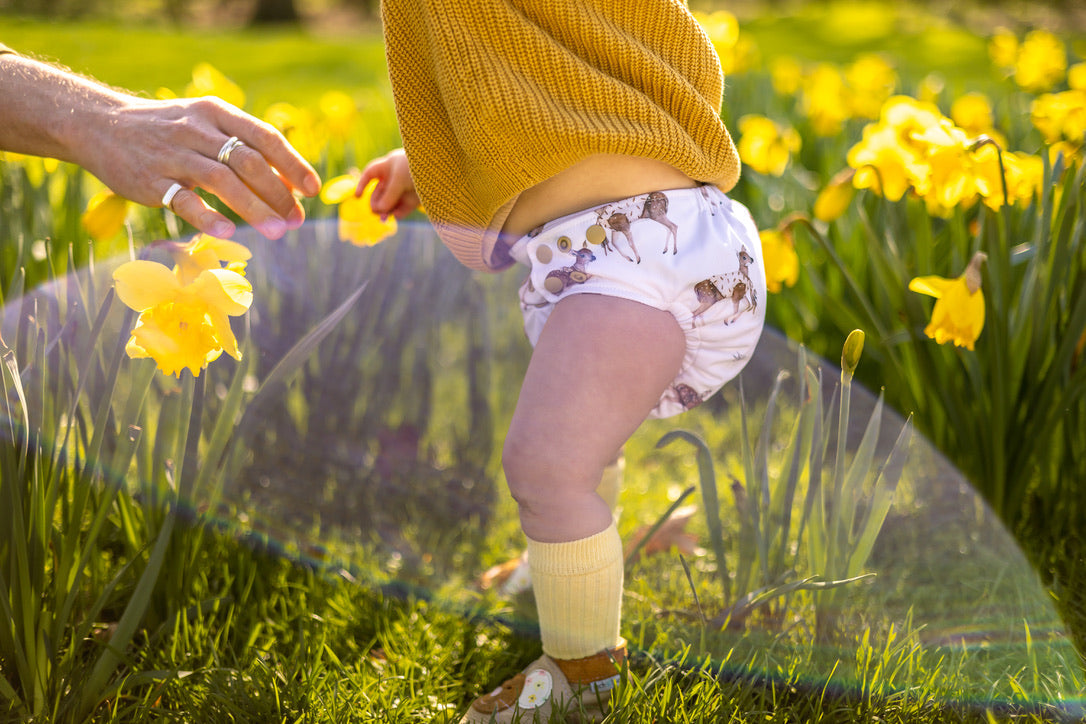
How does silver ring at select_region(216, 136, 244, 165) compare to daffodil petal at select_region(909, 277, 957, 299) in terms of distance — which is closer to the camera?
silver ring at select_region(216, 136, 244, 165)

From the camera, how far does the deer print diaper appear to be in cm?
122

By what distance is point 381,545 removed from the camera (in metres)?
1.86

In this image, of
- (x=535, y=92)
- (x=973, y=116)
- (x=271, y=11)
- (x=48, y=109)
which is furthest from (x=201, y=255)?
(x=271, y=11)

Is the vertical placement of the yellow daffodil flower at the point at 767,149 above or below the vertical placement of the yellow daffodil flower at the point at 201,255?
above

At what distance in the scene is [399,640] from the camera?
1555 millimetres

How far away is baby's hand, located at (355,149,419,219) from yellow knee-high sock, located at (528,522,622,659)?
26.1 inches

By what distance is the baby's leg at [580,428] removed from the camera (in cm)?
119

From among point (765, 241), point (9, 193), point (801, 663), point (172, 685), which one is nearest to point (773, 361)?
point (765, 241)

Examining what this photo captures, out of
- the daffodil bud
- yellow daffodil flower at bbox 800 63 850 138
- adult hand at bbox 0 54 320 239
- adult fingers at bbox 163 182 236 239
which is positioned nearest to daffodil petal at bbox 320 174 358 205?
adult hand at bbox 0 54 320 239

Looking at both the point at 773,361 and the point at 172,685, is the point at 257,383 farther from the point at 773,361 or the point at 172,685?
the point at 773,361

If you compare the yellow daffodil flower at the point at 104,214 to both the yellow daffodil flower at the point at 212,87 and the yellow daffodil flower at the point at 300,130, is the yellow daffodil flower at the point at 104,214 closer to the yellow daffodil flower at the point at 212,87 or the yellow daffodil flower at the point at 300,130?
the yellow daffodil flower at the point at 300,130

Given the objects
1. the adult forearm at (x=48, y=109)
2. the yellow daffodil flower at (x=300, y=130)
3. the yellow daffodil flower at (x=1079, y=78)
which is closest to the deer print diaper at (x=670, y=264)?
the adult forearm at (x=48, y=109)

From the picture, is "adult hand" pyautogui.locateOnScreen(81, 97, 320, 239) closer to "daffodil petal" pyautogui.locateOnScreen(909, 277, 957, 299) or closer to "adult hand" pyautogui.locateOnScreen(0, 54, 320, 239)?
"adult hand" pyautogui.locateOnScreen(0, 54, 320, 239)

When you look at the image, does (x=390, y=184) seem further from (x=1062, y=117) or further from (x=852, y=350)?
(x=1062, y=117)
